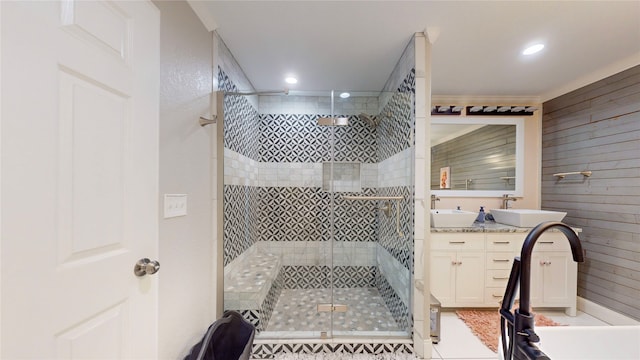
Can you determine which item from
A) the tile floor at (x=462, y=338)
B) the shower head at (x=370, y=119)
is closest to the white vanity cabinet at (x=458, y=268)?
the tile floor at (x=462, y=338)

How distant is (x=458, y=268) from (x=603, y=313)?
1.35 meters

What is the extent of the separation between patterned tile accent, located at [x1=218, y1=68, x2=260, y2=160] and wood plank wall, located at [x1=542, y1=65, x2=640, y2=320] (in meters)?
3.40

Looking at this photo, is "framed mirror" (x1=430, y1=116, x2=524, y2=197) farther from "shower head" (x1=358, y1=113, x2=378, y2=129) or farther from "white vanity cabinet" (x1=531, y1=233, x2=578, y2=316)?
"shower head" (x1=358, y1=113, x2=378, y2=129)

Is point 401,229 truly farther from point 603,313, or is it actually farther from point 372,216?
point 603,313

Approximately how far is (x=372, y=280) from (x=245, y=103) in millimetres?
2219

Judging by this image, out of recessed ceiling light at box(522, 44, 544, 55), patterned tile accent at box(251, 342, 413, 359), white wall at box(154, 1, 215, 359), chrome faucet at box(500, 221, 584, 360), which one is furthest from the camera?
recessed ceiling light at box(522, 44, 544, 55)

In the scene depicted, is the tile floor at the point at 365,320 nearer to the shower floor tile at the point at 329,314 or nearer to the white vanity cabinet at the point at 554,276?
the shower floor tile at the point at 329,314

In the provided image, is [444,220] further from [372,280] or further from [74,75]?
[74,75]

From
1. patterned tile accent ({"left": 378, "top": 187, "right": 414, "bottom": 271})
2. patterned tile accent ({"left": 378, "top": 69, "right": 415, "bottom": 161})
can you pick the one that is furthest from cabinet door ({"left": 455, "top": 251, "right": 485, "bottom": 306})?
patterned tile accent ({"left": 378, "top": 69, "right": 415, "bottom": 161})

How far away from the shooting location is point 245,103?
2.39m

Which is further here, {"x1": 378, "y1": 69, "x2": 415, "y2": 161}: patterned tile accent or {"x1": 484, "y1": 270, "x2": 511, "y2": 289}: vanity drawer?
{"x1": 484, "y1": 270, "x2": 511, "y2": 289}: vanity drawer

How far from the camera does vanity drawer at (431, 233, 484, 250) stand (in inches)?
96.9

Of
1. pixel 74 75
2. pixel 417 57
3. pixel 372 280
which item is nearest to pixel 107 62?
pixel 74 75

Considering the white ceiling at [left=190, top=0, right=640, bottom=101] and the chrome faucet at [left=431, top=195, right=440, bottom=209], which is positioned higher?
the white ceiling at [left=190, top=0, right=640, bottom=101]
